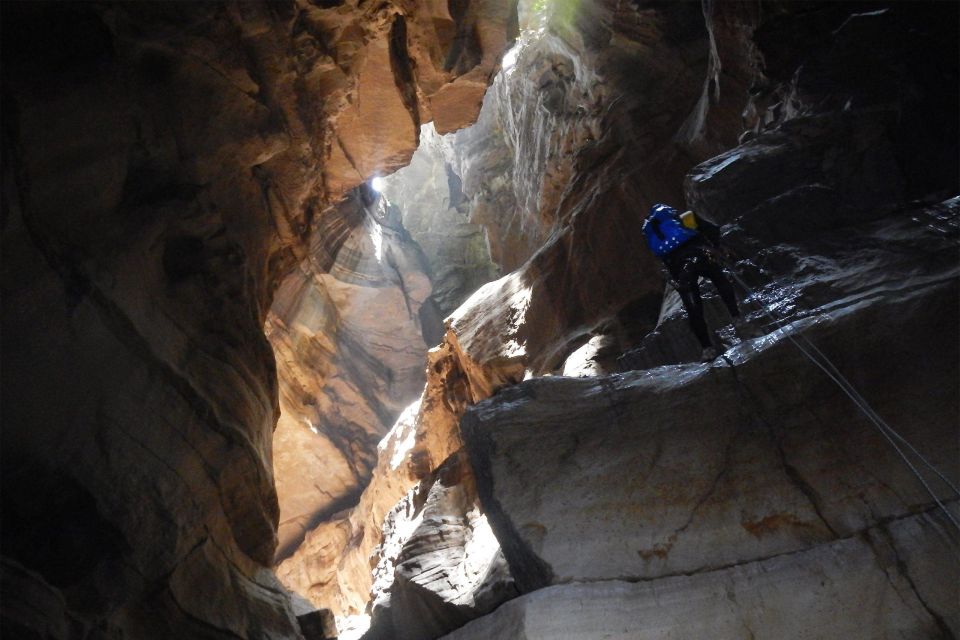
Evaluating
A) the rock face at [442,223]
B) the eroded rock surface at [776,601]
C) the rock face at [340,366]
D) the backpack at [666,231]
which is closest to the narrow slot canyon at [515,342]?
the eroded rock surface at [776,601]

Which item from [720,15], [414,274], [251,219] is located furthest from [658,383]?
[414,274]

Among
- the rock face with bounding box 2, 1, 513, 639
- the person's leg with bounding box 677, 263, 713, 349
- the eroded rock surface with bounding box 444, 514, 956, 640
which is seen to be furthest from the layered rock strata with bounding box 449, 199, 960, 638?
the rock face with bounding box 2, 1, 513, 639

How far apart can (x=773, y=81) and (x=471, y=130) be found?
1793cm

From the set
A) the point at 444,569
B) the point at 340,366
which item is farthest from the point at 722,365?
the point at 340,366

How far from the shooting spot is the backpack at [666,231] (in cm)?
746

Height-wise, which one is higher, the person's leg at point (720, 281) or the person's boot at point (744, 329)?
the person's leg at point (720, 281)

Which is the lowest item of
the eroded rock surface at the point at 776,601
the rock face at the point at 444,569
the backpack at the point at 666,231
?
the rock face at the point at 444,569

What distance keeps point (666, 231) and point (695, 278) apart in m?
0.68

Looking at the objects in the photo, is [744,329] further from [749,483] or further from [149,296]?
[149,296]

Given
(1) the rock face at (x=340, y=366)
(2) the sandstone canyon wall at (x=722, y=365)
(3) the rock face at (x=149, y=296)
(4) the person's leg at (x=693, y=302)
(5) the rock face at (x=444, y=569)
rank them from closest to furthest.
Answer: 1. (2) the sandstone canyon wall at (x=722, y=365)
2. (3) the rock face at (x=149, y=296)
3. (5) the rock face at (x=444, y=569)
4. (4) the person's leg at (x=693, y=302)
5. (1) the rock face at (x=340, y=366)

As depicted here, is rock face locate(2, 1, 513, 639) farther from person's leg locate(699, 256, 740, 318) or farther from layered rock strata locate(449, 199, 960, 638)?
person's leg locate(699, 256, 740, 318)

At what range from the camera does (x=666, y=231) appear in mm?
7578

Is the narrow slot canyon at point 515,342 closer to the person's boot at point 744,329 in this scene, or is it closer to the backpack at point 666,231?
the person's boot at point 744,329

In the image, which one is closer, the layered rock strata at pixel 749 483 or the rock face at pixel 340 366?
the layered rock strata at pixel 749 483
